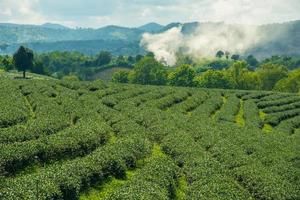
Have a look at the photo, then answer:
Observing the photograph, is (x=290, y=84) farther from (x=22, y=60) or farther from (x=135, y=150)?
Result: (x=135, y=150)

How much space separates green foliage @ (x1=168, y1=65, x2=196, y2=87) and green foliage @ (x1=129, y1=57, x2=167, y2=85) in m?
6.15

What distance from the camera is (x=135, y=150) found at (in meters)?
47.1

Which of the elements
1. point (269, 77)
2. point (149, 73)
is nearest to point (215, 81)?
point (269, 77)

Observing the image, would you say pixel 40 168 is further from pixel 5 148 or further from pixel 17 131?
pixel 17 131

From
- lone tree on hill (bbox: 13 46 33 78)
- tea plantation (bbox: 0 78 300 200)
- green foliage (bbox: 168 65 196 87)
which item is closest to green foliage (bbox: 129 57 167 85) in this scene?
green foliage (bbox: 168 65 196 87)

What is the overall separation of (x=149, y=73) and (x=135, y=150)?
137 m

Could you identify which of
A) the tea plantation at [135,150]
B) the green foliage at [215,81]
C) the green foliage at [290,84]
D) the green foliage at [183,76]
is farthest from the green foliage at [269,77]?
the tea plantation at [135,150]

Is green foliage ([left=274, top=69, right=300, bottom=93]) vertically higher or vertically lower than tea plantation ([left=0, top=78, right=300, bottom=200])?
lower

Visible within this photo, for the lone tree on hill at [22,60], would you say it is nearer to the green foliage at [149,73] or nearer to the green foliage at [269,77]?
the green foliage at [149,73]

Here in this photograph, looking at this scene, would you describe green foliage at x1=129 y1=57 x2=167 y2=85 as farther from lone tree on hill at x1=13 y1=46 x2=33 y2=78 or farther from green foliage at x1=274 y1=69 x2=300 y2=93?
lone tree on hill at x1=13 y1=46 x2=33 y2=78

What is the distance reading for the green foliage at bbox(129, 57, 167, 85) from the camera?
181 meters

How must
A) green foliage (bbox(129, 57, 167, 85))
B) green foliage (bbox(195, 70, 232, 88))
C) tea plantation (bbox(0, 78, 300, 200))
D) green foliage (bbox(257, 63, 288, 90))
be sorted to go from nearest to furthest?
tea plantation (bbox(0, 78, 300, 200)) → green foliage (bbox(195, 70, 232, 88)) → green foliage (bbox(257, 63, 288, 90)) → green foliage (bbox(129, 57, 167, 85))

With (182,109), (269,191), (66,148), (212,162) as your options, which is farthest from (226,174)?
(182,109)

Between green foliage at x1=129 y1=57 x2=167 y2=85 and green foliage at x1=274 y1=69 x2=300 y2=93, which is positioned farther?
green foliage at x1=129 y1=57 x2=167 y2=85
